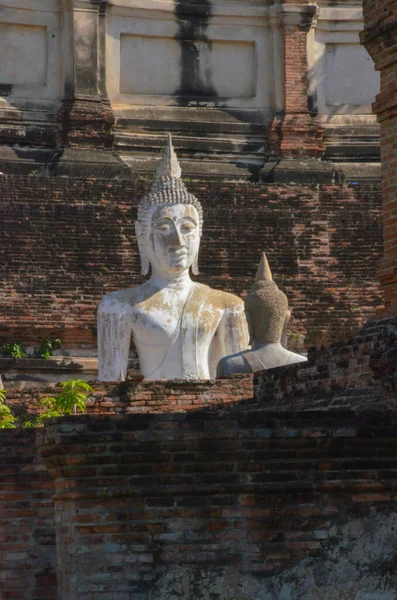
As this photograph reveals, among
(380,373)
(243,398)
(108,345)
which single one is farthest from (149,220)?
(380,373)

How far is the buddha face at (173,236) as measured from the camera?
15.7 metres

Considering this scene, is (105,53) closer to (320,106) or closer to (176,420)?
(320,106)

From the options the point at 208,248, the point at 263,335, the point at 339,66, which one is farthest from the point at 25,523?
the point at 339,66

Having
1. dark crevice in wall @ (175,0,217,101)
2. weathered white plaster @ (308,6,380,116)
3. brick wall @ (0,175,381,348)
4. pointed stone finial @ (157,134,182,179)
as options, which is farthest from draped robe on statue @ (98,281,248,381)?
weathered white plaster @ (308,6,380,116)

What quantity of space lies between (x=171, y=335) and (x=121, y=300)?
539 mm

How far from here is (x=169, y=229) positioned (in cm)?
1571

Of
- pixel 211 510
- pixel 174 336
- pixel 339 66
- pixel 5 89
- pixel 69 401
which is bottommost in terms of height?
pixel 211 510

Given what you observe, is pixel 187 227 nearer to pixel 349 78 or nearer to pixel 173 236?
pixel 173 236

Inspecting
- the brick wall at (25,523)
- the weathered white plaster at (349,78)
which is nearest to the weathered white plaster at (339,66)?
the weathered white plaster at (349,78)

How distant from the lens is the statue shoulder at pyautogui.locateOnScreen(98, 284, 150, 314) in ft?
50.9

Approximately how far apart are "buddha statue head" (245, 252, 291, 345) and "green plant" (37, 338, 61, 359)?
808 centimetres

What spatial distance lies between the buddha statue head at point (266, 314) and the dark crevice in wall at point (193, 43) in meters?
16.3

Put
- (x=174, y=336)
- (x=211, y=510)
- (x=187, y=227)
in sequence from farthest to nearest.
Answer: (x=187, y=227)
(x=174, y=336)
(x=211, y=510)

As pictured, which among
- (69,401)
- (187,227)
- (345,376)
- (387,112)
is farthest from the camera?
(187,227)
